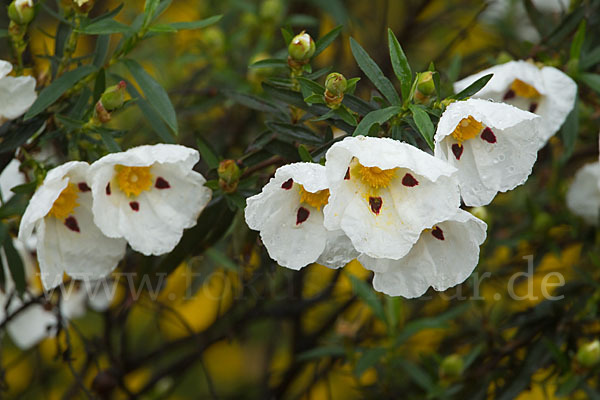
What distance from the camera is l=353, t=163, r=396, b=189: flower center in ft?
4.79

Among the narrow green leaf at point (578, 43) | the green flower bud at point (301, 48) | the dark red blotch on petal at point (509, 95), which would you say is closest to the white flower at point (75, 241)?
the green flower bud at point (301, 48)

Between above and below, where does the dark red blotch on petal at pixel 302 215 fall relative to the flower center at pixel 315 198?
below

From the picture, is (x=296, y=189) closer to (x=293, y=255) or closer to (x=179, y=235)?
(x=293, y=255)

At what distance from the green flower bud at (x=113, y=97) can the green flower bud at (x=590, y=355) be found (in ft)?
4.81

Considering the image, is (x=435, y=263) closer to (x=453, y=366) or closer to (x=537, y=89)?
(x=537, y=89)

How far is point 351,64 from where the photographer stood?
3.39m

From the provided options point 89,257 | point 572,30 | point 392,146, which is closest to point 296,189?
point 392,146

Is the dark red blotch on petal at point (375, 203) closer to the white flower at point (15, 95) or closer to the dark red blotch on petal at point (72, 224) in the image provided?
the dark red blotch on petal at point (72, 224)

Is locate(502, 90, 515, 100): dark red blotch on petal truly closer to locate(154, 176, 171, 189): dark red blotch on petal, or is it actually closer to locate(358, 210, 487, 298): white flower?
locate(358, 210, 487, 298): white flower

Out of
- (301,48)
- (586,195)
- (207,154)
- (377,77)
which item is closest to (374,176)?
(377,77)

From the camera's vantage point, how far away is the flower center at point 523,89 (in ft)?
6.29

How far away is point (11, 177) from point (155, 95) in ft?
1.59

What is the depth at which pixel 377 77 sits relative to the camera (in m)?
1.58

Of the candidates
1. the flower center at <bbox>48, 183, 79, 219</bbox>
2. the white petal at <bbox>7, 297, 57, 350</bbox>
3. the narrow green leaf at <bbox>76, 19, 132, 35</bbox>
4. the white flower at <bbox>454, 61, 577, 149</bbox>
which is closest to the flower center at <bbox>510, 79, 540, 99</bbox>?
the white flower at <bbox>454, 61, 577, 149</bbox>
